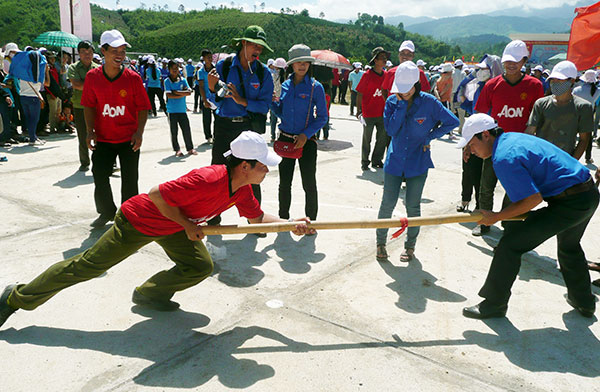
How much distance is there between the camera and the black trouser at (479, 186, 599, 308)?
3.64 metres

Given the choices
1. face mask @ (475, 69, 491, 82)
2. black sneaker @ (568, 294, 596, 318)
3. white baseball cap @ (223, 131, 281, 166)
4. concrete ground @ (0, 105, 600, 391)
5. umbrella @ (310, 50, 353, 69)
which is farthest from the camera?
umbrella @ (310, 50, 353, 69)

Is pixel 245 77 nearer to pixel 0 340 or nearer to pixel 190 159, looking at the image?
pixel 0 340

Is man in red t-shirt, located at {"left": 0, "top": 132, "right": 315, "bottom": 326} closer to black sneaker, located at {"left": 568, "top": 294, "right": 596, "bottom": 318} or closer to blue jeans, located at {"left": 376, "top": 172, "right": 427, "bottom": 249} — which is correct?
blue jeans, located at {"left": 376, "top": 172, "right": 427, "bottom": 249}

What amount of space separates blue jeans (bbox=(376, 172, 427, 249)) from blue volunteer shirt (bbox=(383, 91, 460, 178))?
8 cm

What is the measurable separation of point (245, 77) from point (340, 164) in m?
4.34

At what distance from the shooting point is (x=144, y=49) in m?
81.0

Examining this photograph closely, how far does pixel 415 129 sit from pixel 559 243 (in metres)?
1.66

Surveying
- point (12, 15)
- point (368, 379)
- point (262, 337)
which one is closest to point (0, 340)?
point (262, 337)

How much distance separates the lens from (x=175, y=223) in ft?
11.4

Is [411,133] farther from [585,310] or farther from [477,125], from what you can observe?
[585,310]

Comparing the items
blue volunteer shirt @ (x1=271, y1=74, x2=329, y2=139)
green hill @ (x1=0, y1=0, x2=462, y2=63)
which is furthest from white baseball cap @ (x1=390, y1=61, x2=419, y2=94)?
green hill @ (x1=0, y1=0, x2=462, y2=63)

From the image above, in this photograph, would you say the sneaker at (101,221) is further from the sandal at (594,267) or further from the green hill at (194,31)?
the green hill at (194,31)

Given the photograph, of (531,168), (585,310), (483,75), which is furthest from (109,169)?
(483,75)

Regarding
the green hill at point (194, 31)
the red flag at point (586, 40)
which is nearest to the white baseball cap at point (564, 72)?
the red flag at point (586, 40)
